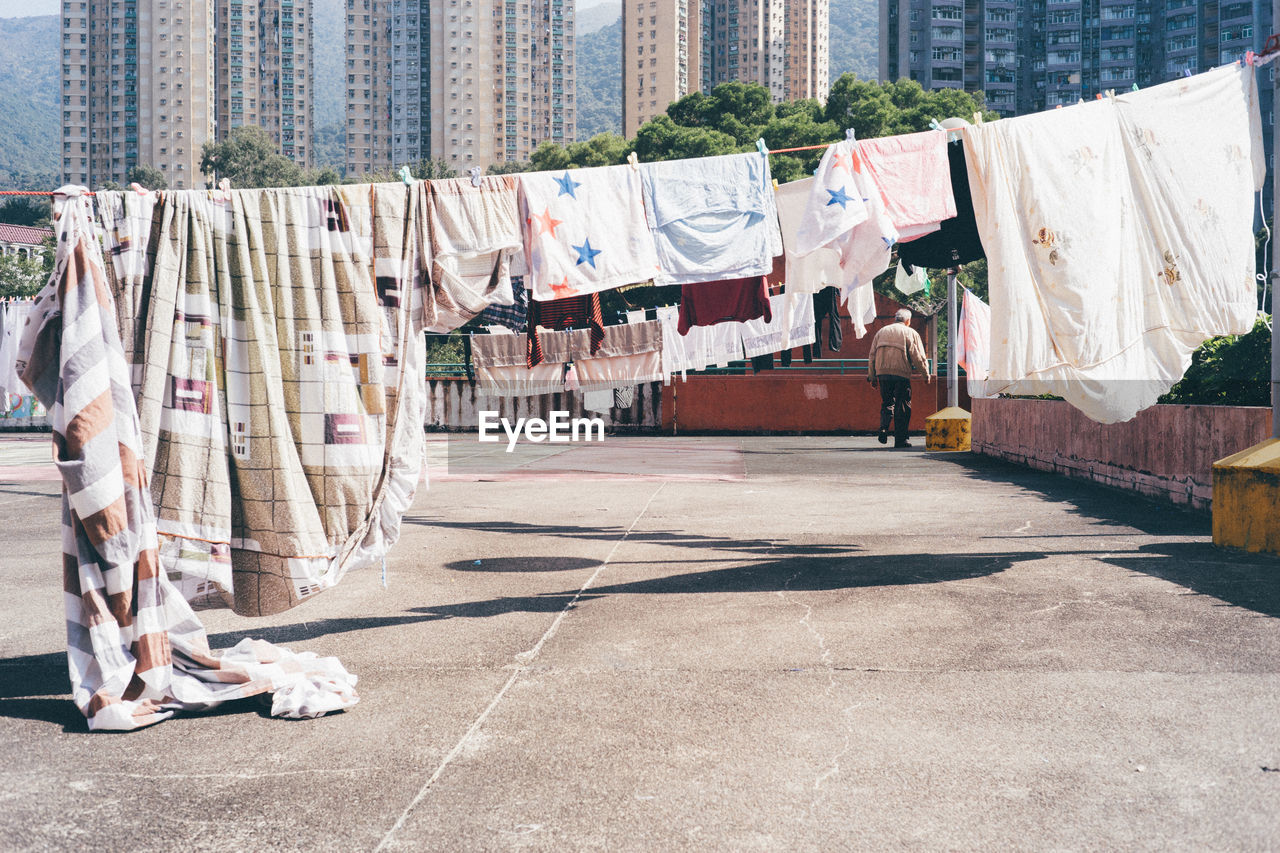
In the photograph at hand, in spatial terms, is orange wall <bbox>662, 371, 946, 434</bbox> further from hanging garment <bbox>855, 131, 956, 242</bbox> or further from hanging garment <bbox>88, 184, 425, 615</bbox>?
hanging garment <bbox>88, 184, 425, 615</bbox>

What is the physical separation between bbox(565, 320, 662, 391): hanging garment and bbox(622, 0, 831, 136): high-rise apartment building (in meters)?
122

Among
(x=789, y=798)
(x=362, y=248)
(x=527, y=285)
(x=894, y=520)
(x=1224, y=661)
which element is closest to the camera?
(x=789, y=798)

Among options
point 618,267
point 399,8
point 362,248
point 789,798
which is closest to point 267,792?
point 789,798

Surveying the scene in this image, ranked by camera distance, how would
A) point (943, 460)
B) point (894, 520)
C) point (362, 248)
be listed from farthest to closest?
point (943, 460), point (894, 520), point (362, 248)

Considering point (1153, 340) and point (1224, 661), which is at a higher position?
point (1153, 340)

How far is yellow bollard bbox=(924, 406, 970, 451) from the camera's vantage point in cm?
2020

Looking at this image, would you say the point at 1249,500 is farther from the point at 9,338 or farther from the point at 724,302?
the point at 9,338

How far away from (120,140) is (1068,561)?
15939 cm

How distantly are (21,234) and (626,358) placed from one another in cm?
9254

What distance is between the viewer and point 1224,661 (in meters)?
4.61

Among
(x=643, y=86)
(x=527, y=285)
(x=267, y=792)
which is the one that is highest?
(x=643, y=86)

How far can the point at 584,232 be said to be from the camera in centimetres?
682

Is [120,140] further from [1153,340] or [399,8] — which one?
[1153,340]

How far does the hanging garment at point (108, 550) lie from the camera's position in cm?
412
